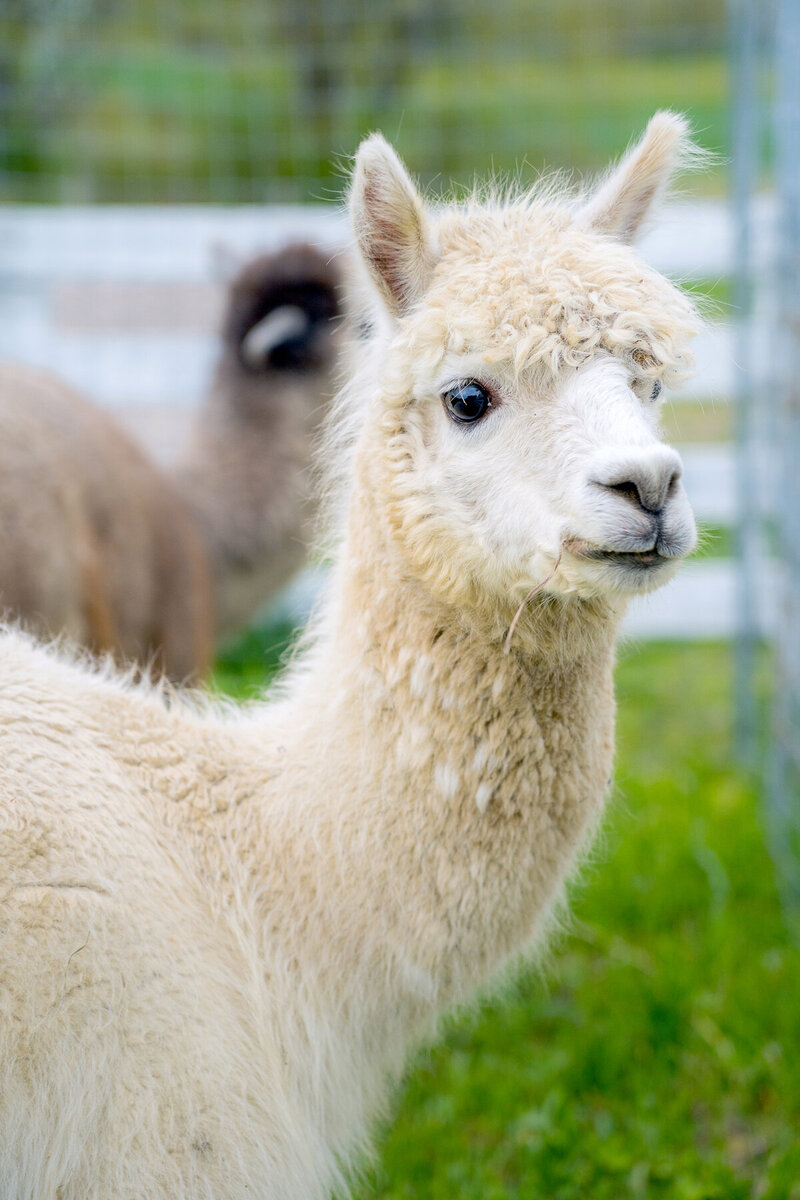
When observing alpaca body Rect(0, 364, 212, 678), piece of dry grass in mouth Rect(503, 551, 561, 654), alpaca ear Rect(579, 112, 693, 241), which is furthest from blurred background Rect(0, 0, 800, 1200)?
alpaca body Rect(0, 364, 212, 678)

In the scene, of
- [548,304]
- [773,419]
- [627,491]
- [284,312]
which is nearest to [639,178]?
[548,304]

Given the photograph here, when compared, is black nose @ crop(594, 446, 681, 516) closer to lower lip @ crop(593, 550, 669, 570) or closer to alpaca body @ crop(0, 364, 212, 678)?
lower lip @ crop(593, 550, 669, 570)

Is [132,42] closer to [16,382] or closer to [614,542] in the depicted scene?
[16,382]

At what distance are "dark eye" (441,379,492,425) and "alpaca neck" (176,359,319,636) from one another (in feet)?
9.82

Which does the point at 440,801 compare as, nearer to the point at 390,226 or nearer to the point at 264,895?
the point at 264,895

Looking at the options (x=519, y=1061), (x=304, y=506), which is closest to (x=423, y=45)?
(x=304, y=506)

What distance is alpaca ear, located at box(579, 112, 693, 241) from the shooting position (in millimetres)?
2260

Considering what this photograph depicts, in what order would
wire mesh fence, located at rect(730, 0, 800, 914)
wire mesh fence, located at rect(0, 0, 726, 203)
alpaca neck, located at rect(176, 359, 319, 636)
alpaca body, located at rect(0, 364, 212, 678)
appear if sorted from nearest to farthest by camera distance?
1. alpaca body, located at rect(0, 364, 212, 678)
2. wire mesh fence, located at rect(730, 0, 800, 914)
3. alpaca neck, located at rect(176, 359, 319, 636)
4. wire mesh fence, located at rect(0, 0, 726, 203)

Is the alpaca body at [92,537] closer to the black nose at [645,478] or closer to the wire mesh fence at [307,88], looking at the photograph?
the black nose at [645,478]

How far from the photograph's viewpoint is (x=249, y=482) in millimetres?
5078

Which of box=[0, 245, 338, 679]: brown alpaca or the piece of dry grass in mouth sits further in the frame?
box=[0, 245, 338, 679]: brown alpaca

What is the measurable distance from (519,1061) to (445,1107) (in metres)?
0.33

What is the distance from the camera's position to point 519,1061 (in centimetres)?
346

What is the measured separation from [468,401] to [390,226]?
0.39 meters
